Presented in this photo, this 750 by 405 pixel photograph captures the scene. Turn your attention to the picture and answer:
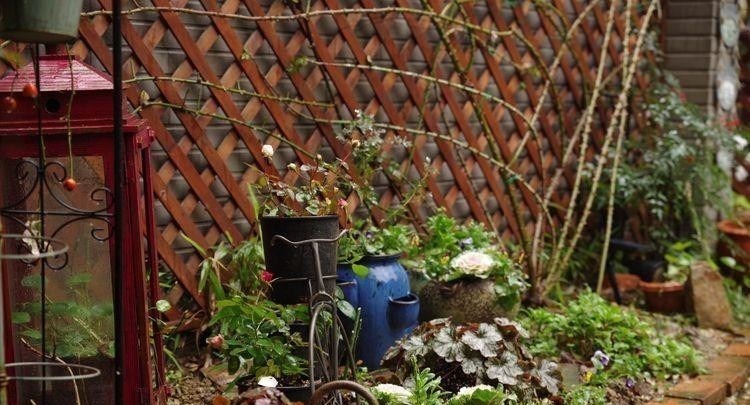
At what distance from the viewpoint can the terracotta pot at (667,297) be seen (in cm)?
469

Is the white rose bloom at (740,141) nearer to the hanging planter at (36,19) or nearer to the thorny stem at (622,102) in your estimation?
the thorny stem at (622,102)

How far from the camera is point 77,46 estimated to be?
310cm

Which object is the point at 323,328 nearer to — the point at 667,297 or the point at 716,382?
the point at 716,382

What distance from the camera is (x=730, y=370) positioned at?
12.5 feet

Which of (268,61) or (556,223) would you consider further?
(556,223)

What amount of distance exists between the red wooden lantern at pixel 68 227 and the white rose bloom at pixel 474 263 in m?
1.53

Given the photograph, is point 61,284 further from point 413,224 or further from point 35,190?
point 413,224

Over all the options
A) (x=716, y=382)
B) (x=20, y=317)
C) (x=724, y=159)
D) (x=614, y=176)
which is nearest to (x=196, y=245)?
(x=20, y=317)

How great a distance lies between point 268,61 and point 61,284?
5.40ft

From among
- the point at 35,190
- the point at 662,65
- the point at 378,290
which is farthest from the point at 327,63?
the point at 662,65

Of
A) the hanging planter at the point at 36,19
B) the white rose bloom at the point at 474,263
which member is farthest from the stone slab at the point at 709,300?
the hanging planter at the point at 36,19

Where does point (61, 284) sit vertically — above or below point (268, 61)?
below

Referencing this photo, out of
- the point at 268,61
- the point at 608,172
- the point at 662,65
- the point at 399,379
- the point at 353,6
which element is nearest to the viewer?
the point at 399,379

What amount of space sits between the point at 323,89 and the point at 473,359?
140cm
